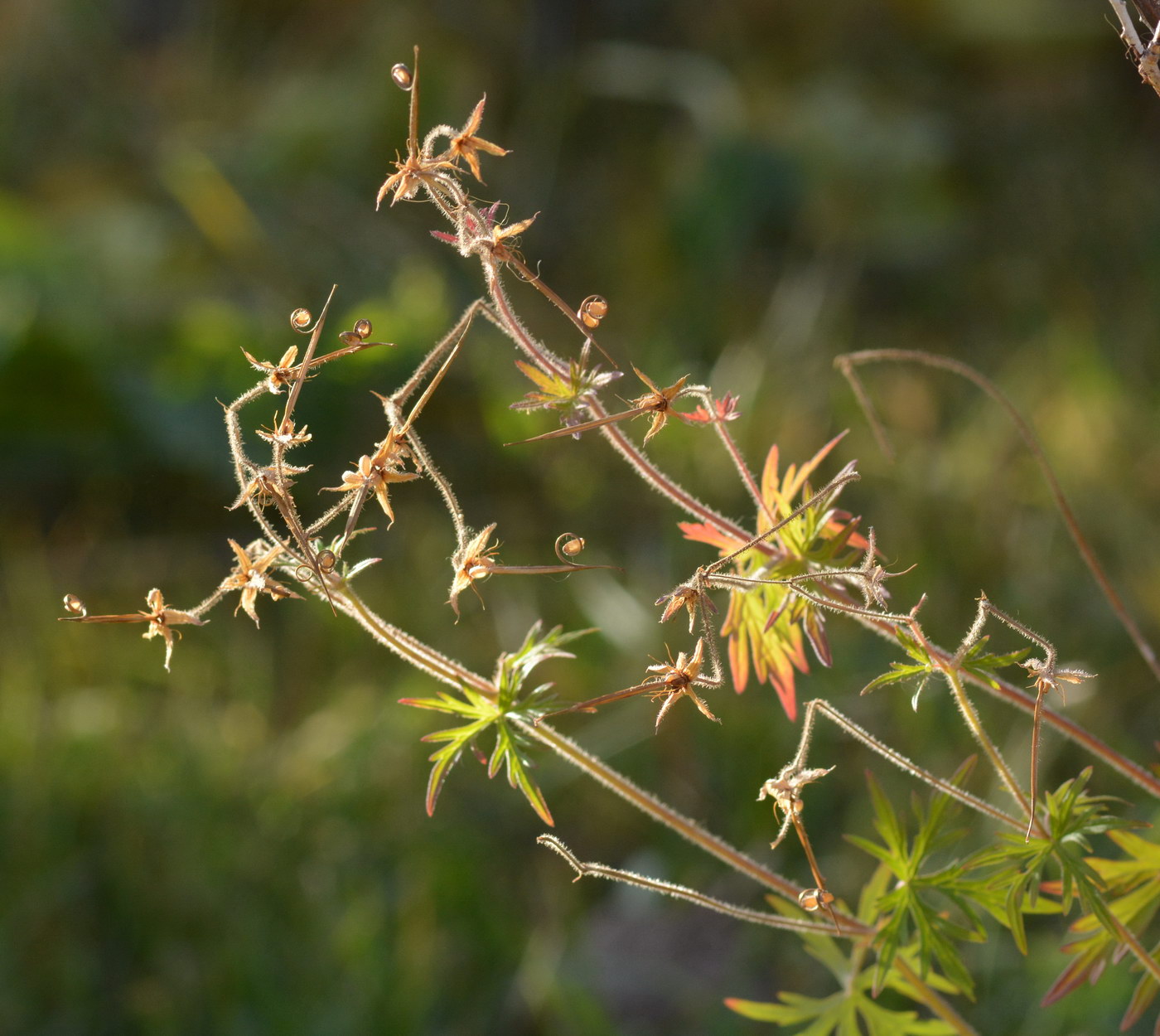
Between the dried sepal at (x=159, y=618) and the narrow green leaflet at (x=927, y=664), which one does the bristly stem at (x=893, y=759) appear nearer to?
the narrow green leaflet at (x=927, y=664)

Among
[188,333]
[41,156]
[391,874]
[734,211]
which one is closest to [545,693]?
[391,874]

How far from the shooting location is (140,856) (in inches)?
45.5

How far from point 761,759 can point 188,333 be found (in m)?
1.05

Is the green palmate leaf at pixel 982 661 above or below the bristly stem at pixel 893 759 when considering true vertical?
above

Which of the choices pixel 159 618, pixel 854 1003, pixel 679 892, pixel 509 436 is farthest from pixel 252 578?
pixel 509 436

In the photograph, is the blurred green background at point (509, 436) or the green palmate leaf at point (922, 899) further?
the blurred green background at point (509, 436)

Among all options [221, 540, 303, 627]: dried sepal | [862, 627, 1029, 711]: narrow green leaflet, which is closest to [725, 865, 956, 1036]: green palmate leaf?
[862, 627, 1029, 711]: narrow green leaflet

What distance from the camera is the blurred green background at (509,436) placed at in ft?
3.62

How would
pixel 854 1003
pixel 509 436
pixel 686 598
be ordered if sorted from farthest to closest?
pixel 509 436 < pixel 854 1003 < pixel 686 598

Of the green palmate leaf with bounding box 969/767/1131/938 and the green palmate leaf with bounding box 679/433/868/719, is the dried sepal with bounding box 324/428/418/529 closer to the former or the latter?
the green palmate leaf with bounding box 679/433/868/719

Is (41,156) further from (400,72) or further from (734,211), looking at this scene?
(400,72)

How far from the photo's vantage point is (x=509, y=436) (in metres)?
1.38

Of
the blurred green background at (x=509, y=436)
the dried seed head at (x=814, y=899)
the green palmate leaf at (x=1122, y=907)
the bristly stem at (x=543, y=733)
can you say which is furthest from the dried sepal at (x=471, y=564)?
the blurred green background at (x=509, y=436)

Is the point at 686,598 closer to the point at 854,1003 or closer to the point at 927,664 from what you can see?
the point at 927,664
